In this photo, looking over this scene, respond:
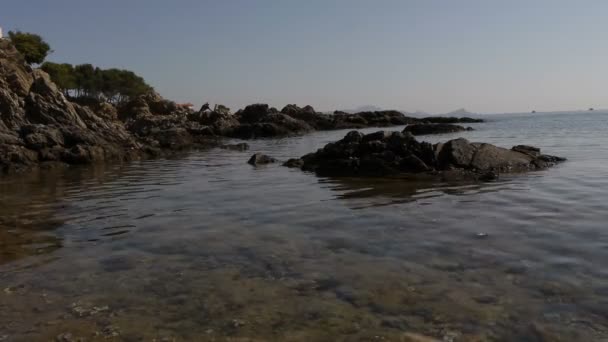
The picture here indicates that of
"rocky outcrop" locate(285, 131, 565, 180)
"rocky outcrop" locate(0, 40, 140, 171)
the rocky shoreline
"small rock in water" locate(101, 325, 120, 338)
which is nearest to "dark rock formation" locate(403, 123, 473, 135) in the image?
the rocky shoreline

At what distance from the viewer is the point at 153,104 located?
77.8 meters

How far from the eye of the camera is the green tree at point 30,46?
6419 cm

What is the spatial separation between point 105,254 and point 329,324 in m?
4.27

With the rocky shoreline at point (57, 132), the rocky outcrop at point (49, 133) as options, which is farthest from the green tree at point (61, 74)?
the rocky outcrop at point (49, 133)

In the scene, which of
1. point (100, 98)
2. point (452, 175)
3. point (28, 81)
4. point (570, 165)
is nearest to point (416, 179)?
point (452, 175)

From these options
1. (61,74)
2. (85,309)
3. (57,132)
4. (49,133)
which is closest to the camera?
(85,309)

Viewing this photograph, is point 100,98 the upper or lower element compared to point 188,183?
upper

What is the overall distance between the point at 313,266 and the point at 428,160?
1116 cm

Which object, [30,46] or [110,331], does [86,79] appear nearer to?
[30,46]

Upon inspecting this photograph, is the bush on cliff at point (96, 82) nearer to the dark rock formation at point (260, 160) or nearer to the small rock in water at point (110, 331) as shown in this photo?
the dark rock formation at point (260, 160)

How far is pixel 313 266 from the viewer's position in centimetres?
664

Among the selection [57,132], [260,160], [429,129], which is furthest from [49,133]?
[429,129]

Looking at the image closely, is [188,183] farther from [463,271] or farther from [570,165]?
[570,165]

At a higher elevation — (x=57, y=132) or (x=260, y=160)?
(x=57, y=132)
